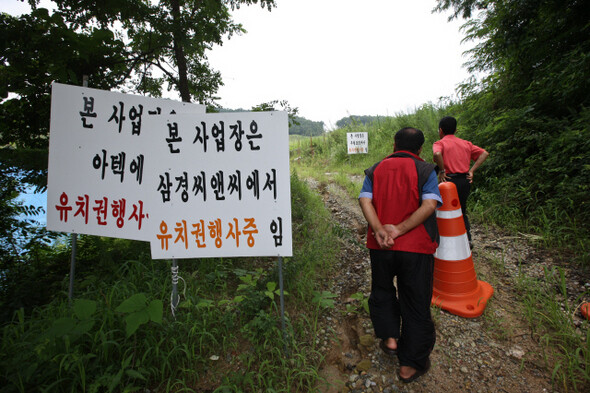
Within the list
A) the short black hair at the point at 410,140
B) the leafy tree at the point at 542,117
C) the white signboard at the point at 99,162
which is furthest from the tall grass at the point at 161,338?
the leafy tree at the point at 542,117

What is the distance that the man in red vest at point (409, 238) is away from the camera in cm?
171

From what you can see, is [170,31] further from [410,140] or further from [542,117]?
[542,117]

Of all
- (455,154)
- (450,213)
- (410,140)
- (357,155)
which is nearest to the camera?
(410,140)

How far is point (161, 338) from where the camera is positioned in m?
1.87

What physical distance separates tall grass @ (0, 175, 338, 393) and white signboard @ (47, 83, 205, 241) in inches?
24.7

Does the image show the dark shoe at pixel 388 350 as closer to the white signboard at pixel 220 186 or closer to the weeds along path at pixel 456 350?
the weeds along path at pixel 456 350

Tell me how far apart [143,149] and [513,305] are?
3.61 metres

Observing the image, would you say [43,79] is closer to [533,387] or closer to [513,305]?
[533,387]

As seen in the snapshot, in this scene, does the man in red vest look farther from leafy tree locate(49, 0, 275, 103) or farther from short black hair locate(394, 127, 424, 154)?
leafy tree locate(49, 0, 275, 103)

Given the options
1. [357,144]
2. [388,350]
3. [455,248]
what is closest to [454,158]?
[455,248]

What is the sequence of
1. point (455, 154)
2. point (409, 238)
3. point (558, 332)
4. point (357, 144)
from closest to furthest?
point (409, 238), point (558, 332), point (455, 154), point (357, 144)

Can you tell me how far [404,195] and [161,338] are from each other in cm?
200

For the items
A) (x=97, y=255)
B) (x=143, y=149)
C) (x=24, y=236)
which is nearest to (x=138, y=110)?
(x=143, y=149)

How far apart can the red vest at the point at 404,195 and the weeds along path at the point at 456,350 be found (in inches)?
34.6
